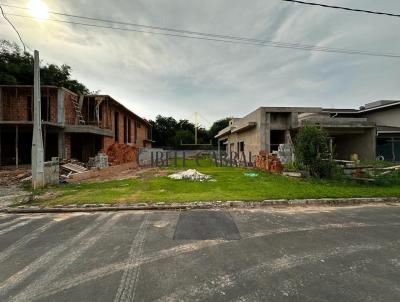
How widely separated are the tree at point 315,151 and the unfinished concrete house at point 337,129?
5.49 metres

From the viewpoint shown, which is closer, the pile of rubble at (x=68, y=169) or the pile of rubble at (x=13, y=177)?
the pile of rubble at (x=13, y=177)

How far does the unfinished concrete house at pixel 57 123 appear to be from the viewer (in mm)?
19062

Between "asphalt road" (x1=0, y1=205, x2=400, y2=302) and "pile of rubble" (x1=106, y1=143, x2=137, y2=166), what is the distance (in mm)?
15590

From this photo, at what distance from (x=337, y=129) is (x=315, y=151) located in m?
11.2

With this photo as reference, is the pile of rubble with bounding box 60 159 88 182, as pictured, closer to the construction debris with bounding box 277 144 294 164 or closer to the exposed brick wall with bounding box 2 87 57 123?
the exposed brick wall with bounding box 2 87 57 123

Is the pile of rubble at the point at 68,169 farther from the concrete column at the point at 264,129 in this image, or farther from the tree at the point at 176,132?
the tree at the point at 176,132

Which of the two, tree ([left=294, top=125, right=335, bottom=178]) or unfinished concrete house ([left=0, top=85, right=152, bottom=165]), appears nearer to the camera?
tree ([left=294, top=125, right=335, bottom=178])

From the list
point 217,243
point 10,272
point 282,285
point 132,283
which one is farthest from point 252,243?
point 10,272

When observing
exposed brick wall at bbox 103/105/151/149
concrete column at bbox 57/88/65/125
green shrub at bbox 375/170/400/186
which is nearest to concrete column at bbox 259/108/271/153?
green shrub at bbox 375/170/400/186

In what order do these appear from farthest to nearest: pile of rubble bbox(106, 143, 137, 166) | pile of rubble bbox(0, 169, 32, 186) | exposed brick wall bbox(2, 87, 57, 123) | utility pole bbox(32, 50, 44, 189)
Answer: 1. pile of rubble bbox(106, 143, 137, 166)
2. exposed brick wall bbox(2, 87, 57, 123)
3. pile of rubble bbox(0, 169, 32, 186)
4. utility pole bbox(32, 50, 44, 189)

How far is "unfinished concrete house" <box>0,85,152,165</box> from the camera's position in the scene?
62.5 ft

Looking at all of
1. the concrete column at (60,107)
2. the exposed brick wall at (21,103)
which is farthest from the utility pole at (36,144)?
the exposed brick wall at (21,103)

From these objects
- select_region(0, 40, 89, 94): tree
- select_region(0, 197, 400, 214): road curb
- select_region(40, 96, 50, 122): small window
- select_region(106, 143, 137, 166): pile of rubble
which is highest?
select_region(0, 40, 89, 94): tree

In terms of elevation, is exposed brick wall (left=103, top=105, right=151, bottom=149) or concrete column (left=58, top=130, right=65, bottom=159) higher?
exposed brick wall (left=103, top=105, right=151, bottom=149)
